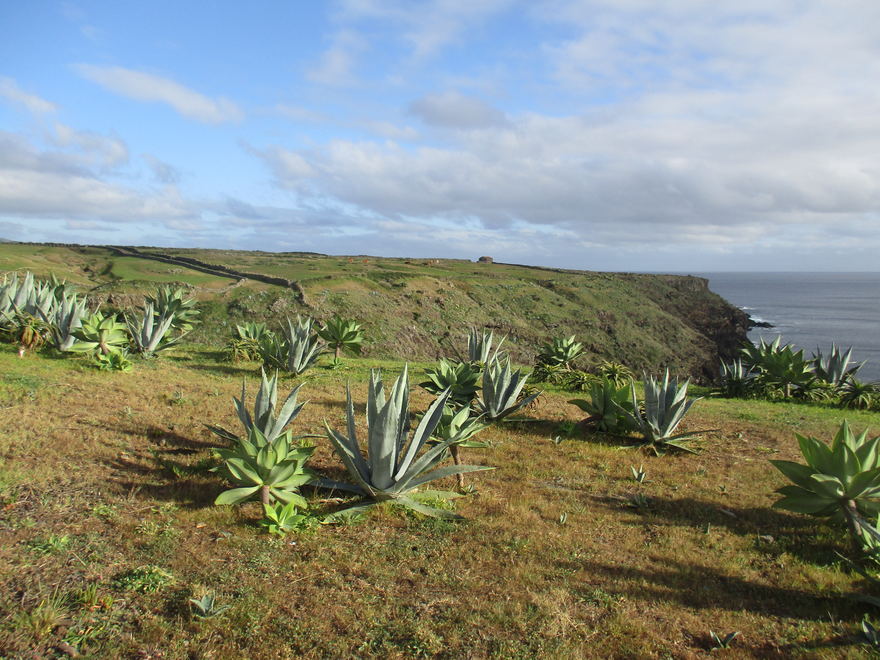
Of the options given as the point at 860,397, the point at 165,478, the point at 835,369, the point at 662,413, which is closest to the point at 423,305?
the point at 835,369

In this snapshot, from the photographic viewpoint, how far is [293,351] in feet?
34.7

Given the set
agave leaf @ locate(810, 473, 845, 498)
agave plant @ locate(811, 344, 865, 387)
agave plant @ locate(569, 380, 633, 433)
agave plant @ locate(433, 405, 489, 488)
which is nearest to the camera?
agave leaf @ locate(810, 473, 845, 498)

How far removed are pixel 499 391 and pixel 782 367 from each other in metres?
8.22

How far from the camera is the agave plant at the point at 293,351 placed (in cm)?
1059

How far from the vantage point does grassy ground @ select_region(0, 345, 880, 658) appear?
10.8ft

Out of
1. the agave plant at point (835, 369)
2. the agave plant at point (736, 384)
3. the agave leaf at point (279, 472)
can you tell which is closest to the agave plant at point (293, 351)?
the agave leaf at point (279, 472)

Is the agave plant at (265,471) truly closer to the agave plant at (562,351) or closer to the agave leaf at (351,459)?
the agave leaf at (351,459)

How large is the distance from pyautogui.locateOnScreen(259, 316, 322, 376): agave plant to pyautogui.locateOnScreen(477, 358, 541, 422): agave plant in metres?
4.07

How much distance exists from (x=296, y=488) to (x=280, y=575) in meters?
1.28

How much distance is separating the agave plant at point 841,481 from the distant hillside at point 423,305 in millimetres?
20108

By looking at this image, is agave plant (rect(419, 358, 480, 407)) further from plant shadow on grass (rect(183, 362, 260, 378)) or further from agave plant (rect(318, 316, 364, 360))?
plant shadow on grass (rect(183, 362, 260, 378))

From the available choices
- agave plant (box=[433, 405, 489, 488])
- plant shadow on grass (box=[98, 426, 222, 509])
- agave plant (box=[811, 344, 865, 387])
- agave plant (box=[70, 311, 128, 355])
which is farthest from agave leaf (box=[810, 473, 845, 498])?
agave plant (box=[70, 311, 128, 355])

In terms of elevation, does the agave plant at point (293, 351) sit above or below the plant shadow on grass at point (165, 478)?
above

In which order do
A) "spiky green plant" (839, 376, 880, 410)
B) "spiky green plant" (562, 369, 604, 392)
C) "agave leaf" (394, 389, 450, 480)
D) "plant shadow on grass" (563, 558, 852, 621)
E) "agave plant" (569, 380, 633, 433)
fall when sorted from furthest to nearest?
"spiky green plant" (839, 376, 880, 410)
"spiky green plant" (562, 369, 604, 392)
"agave plant" (569, 380, 633, 433)
"agave leaf" (394, 389, 450, 480)
"plant shadow on grass" (563, 558, 852, 621)
